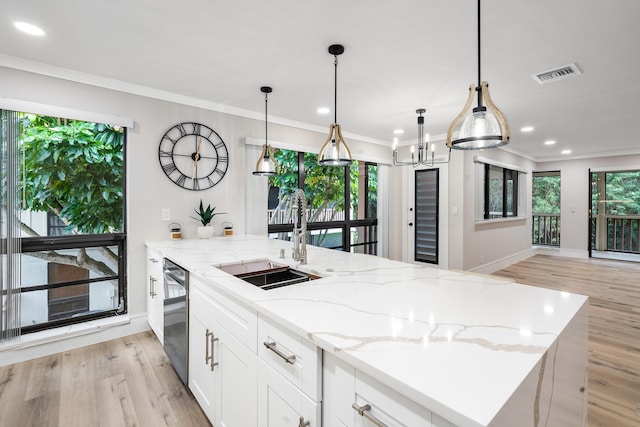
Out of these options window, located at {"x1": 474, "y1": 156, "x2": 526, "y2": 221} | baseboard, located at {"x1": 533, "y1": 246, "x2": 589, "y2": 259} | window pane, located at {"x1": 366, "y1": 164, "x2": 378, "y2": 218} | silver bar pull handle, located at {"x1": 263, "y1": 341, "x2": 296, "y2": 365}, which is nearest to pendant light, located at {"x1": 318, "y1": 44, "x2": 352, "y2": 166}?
silver bar pull handle, located at {"x1": 263, "y1": 341, "x2": 296, "y2": 365}

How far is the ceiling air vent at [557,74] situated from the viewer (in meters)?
2.53

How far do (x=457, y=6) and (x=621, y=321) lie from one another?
3.86 meters

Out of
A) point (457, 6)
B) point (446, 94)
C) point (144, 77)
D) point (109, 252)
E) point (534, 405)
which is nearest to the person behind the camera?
point (534, 405)

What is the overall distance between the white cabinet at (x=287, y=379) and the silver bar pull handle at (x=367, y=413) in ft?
0.59

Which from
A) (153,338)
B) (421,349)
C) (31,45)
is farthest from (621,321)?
(31,45)

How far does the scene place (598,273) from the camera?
5.64 metres

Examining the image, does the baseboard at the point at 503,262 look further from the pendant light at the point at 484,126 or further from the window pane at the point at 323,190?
the pendant light at the point at 484,126

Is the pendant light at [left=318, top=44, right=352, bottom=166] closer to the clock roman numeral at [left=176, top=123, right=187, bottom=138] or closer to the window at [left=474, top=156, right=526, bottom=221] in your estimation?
the clock roman numeral at [left=176, top=123, right=187, bottom=138]

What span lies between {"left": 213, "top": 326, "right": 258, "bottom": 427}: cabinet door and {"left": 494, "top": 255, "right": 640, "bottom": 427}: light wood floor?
6.59 feet

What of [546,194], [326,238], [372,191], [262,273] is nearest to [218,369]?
[262,273]

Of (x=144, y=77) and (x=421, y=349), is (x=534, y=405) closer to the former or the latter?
(x=421, y=349)

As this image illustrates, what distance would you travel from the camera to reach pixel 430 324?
102cm

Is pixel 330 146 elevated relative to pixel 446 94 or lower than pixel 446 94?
lower

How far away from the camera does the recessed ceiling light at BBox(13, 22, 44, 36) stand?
1.97 m
